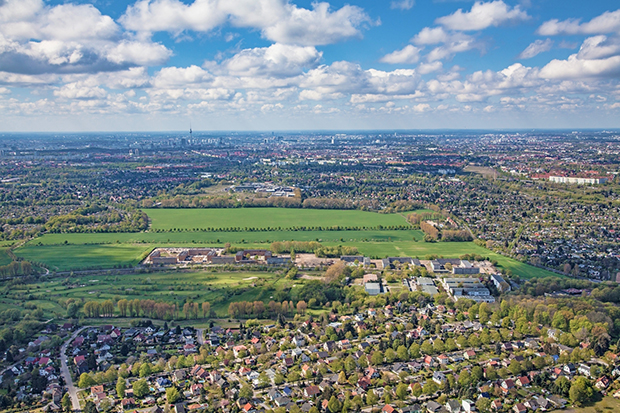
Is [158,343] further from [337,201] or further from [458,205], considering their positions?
[458,205]

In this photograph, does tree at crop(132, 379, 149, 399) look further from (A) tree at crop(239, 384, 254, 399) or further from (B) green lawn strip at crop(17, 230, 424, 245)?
(B) green lawn strip at crop(17, 230, 424, 245)

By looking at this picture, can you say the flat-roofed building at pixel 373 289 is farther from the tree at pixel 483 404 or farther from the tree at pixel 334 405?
the tree at pixel 334 405

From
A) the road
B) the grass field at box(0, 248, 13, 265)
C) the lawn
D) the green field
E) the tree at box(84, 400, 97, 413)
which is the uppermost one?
the green field

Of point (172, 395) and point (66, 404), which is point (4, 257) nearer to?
point (66, 404)

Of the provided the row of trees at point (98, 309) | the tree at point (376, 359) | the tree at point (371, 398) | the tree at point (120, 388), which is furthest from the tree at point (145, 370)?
the tree at point (376, 359)

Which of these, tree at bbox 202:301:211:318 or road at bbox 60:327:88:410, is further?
tree at bbox 202:301:211:318

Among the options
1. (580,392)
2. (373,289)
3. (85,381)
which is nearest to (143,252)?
(373,289)

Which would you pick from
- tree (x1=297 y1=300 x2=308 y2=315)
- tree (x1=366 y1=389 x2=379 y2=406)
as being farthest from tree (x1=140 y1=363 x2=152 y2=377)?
tree (x1=366 y1=389 x2=379 y2=406)
